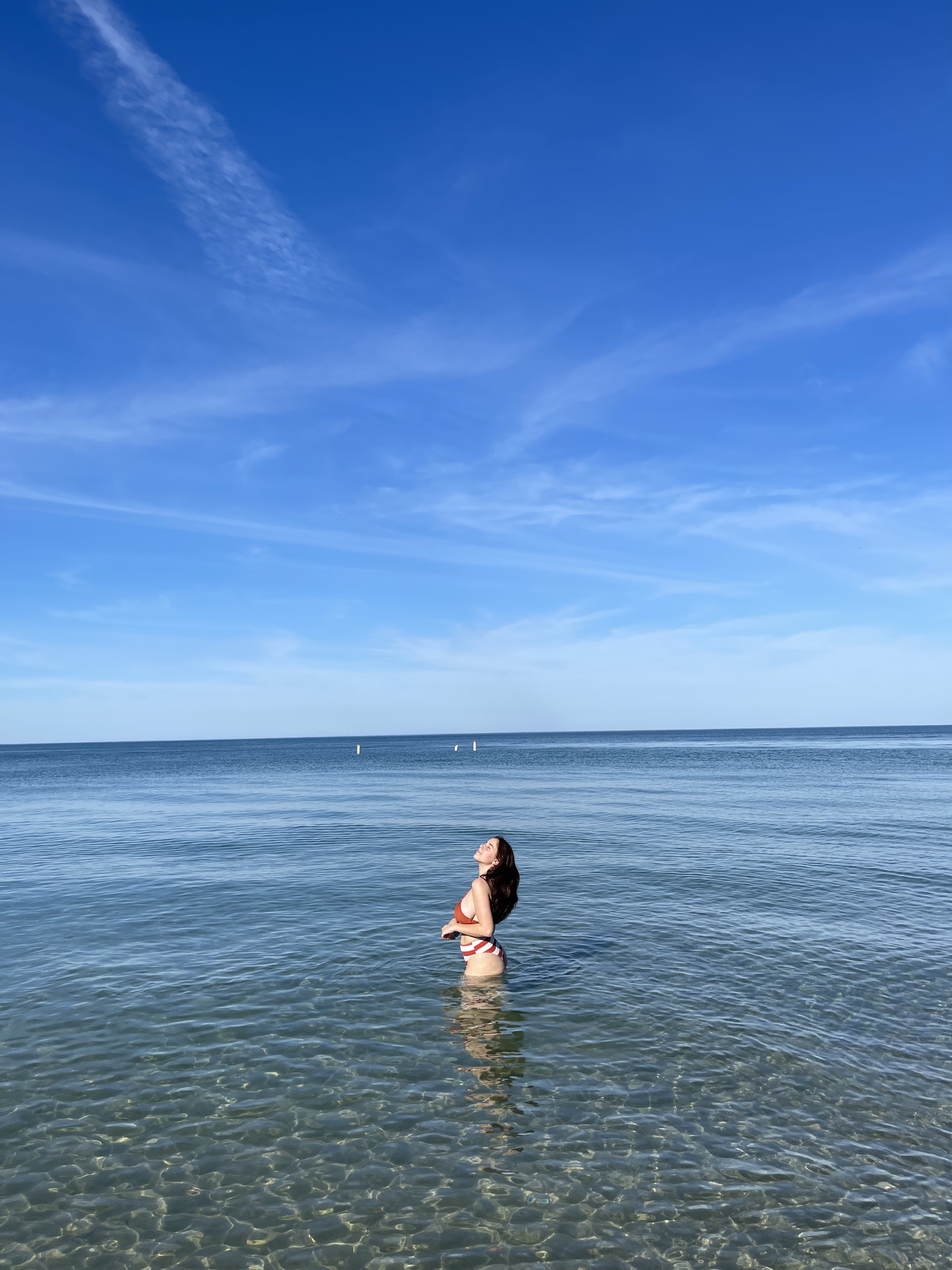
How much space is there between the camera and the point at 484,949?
13.1m

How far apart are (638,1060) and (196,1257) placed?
594 cm

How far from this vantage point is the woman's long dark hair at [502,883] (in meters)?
12.0

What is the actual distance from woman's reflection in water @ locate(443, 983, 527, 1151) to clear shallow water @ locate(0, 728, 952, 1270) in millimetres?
53

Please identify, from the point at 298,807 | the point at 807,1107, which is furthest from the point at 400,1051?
the point at 298,807

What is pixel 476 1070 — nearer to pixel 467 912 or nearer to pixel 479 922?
pixel 479 922

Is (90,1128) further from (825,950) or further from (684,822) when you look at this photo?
(684,822)

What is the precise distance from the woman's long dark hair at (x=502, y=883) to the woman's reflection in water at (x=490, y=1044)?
138cm

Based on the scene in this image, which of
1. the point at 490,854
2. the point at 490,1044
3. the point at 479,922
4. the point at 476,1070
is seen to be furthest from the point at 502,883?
the point at 476,1070

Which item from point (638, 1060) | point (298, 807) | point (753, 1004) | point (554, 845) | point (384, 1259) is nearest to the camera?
point (384, 1259)

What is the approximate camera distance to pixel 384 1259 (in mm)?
6750

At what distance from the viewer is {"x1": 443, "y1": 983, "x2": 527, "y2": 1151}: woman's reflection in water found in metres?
9.16

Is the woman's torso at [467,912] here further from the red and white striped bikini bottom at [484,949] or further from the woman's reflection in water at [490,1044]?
the woman's reflection in water at [490,1044]

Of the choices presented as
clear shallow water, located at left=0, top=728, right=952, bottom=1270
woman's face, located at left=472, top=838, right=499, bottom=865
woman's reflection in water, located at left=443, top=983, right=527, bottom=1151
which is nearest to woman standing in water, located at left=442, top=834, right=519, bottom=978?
woman's face, located at left=472, top=838, right=499, bottom=865

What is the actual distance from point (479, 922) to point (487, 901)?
1.68 ft
